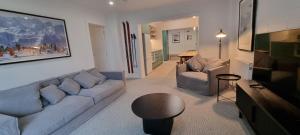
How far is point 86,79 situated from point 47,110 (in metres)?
0.98

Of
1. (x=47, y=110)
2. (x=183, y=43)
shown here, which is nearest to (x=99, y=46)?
(x=47, y=110)

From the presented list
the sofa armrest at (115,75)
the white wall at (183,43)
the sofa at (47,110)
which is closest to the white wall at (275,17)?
the sofa armrest at (115,75)

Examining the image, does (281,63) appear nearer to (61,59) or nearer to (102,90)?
(102,90)

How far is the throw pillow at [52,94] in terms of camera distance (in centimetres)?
234

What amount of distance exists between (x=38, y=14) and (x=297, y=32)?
3.68 m

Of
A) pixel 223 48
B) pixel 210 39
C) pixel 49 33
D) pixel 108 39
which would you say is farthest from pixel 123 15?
pixel 223 48

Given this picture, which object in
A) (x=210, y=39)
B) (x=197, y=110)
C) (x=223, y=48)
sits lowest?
(x=197, y=110)

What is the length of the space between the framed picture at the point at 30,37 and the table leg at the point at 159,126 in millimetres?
2331

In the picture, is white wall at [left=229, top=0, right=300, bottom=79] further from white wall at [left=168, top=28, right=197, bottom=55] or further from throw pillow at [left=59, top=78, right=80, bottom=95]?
white wall at [left=168, top=28, right=197, bottom=55]

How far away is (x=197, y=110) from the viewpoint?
2.61 meters

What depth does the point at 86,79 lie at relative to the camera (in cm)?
302

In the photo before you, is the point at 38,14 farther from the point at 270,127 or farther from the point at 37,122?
the point at 270,127

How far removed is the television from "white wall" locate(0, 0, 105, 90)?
3563mm

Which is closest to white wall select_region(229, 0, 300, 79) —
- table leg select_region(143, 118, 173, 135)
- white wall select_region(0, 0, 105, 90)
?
table leg select_region(143, 118, 173, 135)
